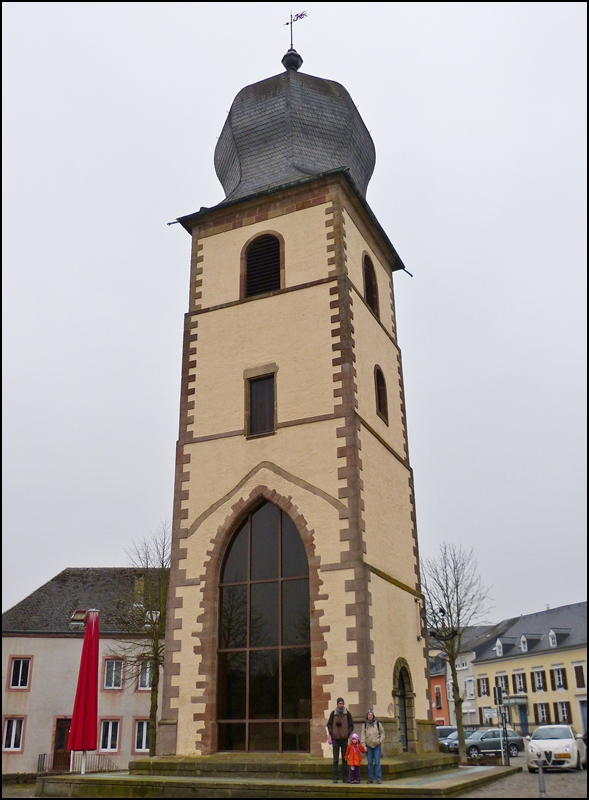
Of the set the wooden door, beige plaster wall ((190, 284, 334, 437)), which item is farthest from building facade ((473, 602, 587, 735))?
the wooden door

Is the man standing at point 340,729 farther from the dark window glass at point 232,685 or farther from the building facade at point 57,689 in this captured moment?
the building facade at point 57,689

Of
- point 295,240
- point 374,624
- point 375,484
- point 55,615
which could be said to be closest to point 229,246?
point 295,240

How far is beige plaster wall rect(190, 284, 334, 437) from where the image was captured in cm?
1894

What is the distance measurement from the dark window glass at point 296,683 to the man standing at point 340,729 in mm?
1638

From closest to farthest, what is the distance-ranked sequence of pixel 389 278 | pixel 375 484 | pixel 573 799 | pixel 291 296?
pixel 573 799 → pixel 375 484 → pixel 291 296 → pixel 389 278

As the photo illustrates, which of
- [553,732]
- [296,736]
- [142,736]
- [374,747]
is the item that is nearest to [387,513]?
[296,736]

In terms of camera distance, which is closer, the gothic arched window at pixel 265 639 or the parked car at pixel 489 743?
the gothic arched window at pixel 265 639

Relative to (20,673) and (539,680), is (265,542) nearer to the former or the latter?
(539,680)

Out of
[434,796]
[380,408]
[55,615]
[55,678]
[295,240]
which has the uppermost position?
[295,240]

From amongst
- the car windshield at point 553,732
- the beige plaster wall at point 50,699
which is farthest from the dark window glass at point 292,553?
the beige plaster wall at point 50,699

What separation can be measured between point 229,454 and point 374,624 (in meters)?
5.21

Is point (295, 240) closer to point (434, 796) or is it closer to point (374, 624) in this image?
point (374, 624)

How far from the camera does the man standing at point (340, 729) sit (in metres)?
14.0

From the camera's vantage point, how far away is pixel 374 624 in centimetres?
1639
